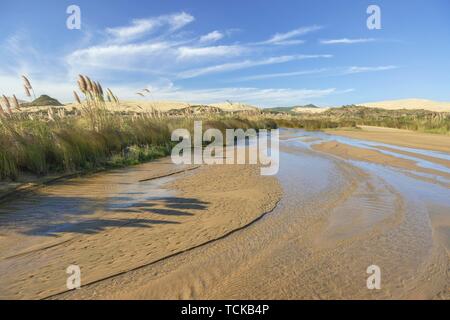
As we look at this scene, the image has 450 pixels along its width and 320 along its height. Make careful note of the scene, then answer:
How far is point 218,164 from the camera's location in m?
9.98

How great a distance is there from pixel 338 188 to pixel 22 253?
564 cm

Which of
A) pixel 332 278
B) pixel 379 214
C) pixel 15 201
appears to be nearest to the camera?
pixel 332 278

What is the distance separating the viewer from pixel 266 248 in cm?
382

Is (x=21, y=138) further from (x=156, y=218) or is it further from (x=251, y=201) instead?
(x=251, y=201)

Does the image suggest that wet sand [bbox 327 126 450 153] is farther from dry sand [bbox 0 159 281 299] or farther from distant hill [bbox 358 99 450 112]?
distant hill [bbox 358 99 450 112]

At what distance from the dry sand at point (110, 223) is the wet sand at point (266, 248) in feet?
0.07

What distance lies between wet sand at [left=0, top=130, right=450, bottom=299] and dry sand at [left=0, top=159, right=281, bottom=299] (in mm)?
22

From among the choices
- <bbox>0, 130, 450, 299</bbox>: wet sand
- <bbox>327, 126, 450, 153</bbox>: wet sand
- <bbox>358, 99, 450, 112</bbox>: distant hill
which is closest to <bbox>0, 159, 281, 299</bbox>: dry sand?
<bbox>0, 130, 450, 299</bbox>: wet sand

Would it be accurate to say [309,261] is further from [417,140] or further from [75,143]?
[417,140]

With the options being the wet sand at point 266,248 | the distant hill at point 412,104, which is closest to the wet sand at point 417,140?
the wet sand at point 266,248

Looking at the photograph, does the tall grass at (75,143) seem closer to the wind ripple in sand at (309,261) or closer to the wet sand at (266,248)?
the wet sand at (266,248)

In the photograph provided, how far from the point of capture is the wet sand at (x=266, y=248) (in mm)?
2951

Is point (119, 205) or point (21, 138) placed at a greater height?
point (21, 138)

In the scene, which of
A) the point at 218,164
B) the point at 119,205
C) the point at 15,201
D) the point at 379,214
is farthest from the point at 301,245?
the point at 218,164
